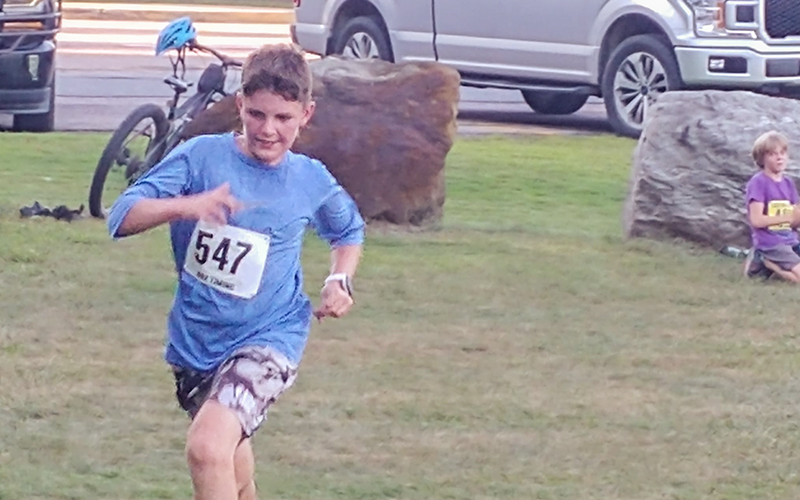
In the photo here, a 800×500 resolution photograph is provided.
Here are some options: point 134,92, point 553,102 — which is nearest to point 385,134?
point 553,102

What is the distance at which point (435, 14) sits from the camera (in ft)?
48.9

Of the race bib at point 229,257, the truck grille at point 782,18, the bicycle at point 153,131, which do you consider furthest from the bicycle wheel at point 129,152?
the truck grille at point 782,18

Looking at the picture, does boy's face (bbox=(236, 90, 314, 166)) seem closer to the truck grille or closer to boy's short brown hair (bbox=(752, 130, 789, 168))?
boy's short brown hair (bbox=(752, 130, 789, 168))

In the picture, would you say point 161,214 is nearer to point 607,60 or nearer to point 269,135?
point 269,135

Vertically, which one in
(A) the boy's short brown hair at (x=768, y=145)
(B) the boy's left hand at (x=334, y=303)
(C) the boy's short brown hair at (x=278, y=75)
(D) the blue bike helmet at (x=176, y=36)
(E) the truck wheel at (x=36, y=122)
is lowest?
(E) the truck wheel at (x=36, y=122)

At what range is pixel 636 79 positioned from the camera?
527 inches

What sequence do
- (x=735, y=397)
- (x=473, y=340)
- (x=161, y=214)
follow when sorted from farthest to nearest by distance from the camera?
(x=473, y=340) → (x=735, y=397) → (x=161, y=214)

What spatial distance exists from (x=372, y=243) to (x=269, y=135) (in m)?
4.95

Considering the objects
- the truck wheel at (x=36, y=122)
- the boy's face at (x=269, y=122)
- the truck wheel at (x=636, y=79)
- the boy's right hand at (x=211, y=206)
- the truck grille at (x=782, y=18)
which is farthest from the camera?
the truck grille at (x=782, y=18)

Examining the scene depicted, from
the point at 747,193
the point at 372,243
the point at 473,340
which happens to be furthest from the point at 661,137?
the point at 473,340

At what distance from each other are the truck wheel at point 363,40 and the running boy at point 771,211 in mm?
7016

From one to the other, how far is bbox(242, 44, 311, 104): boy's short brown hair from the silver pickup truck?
30.0ft

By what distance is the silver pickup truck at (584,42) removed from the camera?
42.6 feet

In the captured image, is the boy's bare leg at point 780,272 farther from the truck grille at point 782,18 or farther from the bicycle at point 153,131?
the truck grille at point 782,18
